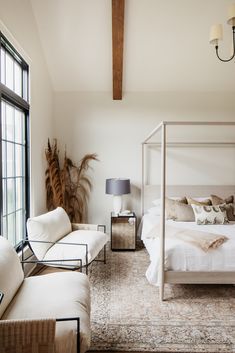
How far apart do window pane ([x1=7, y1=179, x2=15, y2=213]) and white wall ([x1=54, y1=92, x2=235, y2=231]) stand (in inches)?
71.6

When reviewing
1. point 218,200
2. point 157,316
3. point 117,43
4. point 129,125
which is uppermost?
point 117,43

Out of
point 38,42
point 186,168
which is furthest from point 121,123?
point 38,42

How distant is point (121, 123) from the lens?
4805 millimetres

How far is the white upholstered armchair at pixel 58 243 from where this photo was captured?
284cm

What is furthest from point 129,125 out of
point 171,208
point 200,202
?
point 200,202

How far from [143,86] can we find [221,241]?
123 inches

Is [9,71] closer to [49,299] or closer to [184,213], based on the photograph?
[49,299]

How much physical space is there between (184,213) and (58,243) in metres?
2.00

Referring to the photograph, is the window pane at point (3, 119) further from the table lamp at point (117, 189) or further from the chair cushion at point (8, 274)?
the table lamp at point (117, 189)

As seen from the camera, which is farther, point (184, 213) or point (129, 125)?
point (129, 125)

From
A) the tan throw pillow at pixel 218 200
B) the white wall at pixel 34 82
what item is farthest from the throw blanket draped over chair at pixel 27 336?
the tan throw pillow at pixel 218 200

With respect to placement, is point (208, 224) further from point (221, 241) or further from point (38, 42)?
point (38, 42)

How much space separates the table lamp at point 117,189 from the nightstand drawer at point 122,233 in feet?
0.73

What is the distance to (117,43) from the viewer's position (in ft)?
11.7
